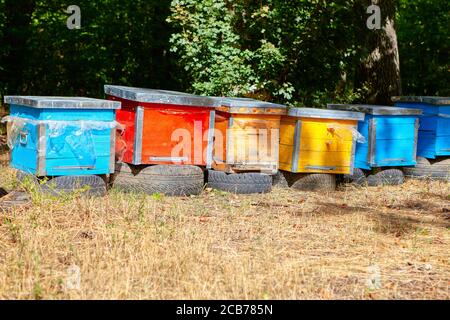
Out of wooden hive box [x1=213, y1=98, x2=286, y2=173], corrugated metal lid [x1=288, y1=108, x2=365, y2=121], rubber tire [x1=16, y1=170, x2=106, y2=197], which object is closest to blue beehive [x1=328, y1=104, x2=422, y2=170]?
corrugated metal lid [x1=288, y1=108, x2=365, y2=121]

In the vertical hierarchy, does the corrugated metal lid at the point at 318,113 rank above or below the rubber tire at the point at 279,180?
above

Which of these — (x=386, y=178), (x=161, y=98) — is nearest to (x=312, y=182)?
(x=386, y=178)

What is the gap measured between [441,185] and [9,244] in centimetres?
572

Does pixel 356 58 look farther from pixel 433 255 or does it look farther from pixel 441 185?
pixel 433 255

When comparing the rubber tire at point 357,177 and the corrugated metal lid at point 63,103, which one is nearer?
the corrugated metal lid at point 63,103

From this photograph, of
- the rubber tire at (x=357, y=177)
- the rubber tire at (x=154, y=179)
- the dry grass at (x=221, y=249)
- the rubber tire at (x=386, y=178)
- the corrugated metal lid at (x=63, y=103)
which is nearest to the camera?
the dry grass at (x=221, y=249)

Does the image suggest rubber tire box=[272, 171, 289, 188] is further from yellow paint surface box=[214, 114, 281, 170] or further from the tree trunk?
the tree trunk

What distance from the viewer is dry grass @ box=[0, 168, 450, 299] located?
4461mm

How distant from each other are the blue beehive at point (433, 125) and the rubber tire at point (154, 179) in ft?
11.1

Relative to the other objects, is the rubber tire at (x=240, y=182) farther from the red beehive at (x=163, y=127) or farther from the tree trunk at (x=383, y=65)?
the tree trunk at (x=383, y=65)

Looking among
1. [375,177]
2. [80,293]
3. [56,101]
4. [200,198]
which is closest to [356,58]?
[375,177]

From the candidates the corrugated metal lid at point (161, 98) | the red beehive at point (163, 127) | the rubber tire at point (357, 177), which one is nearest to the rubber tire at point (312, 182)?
the rubber tire at point (357, 177)

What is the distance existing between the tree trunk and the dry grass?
3.57m

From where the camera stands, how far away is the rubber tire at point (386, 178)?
9070 millimetres
